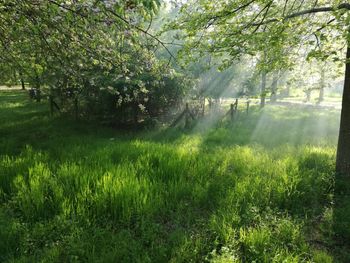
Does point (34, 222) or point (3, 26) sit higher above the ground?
point (3, 26)

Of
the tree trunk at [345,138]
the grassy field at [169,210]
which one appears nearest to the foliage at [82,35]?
the grassy field at [169,210]

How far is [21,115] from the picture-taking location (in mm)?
13242

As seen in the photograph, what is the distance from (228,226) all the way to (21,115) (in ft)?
44.3

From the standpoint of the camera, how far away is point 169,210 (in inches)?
149

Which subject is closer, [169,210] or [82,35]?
[169,210]

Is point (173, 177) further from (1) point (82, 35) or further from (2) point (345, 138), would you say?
(2) point (345, 138)

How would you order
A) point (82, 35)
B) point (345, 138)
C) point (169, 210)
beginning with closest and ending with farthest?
point (169, 210) < point (82, 35) < point (345, 138)

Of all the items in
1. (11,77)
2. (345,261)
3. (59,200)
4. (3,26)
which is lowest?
(345,261)

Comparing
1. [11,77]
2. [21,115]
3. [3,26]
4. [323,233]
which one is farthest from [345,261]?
[21,115]

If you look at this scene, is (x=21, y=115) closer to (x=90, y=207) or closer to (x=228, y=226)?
(x=90, y=207)

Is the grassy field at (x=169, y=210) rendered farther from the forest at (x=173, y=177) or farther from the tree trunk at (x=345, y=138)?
the tree trunk at (x=345, y=138)

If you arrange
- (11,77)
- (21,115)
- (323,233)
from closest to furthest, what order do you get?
(323,233), (11,77), (21,115)

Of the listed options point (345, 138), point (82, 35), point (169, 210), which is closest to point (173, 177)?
point (169, 210)

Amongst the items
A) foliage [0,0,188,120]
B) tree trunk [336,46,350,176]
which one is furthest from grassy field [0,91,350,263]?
foliage [0,0,188,120]
